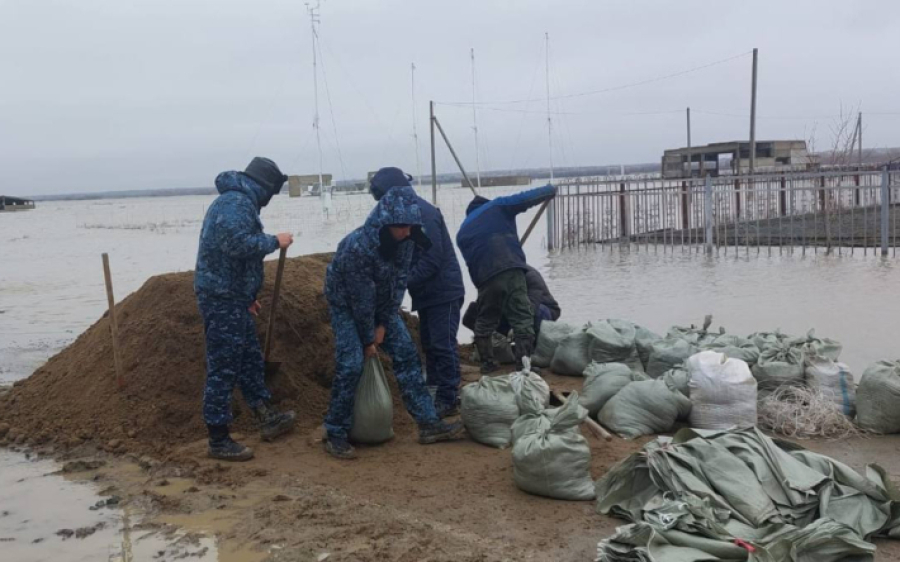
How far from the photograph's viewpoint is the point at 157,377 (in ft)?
19.3

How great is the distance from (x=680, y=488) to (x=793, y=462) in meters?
0.63

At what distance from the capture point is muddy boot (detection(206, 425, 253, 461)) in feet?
16.3

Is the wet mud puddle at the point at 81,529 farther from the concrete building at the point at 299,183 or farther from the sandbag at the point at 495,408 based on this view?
the concrete building at the point at 299,183

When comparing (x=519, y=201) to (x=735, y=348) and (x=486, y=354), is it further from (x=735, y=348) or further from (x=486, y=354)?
(x=735, y=348)

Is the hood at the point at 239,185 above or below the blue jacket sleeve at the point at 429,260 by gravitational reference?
above

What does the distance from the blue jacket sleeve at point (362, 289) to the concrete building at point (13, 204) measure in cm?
6840

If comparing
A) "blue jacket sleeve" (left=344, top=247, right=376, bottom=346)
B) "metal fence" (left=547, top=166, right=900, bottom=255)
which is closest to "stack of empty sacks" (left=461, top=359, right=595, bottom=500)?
"blue jacket sleeve" (left=344, top=247, right=376, bottom=346)

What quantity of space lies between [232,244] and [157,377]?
1662mm

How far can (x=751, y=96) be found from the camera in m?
27.6

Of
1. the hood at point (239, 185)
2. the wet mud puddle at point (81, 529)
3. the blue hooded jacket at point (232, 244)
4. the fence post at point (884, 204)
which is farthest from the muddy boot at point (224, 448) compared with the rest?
the fence post at point (884, 204)

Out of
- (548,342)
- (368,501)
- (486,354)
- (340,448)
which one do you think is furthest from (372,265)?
(548,342)

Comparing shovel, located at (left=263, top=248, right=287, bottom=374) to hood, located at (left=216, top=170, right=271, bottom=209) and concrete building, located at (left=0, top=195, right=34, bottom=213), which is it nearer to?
hood, located at (left=216, top=170, right=271, bottom=209)

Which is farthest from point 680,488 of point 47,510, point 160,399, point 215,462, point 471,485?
point 160,399

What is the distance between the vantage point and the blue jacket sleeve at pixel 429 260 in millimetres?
5777
